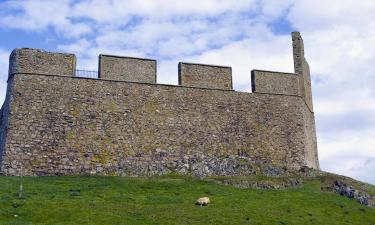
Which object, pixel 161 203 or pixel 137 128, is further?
pixel 137 128

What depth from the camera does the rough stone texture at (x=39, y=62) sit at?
32.5 meters

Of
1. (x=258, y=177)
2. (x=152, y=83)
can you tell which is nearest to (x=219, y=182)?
(x=258, y=177)

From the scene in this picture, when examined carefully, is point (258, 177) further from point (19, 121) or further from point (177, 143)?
point (19, 121)

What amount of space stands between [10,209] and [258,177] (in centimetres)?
1649

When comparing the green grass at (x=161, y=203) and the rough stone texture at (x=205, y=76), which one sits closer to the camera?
the green grass at (x=161, y=203)

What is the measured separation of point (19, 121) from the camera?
31219mm

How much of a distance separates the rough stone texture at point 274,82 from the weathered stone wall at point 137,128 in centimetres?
64

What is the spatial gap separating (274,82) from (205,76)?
18.2 feet

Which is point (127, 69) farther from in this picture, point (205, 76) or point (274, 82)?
point (274, 82)

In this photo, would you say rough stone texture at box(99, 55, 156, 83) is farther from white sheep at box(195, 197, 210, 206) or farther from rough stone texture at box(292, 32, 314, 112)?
rough stone texture at box(292, 32, 314, 112)

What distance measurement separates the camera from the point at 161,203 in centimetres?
2612

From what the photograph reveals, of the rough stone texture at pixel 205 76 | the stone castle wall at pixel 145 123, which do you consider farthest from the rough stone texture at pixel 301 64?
the rough stone texture at pixel 205 76

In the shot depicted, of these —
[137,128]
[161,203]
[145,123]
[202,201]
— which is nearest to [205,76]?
[145,123]

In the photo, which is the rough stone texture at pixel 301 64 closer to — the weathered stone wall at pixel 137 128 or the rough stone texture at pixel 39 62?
the weathered stone wall at pixel 137 128
